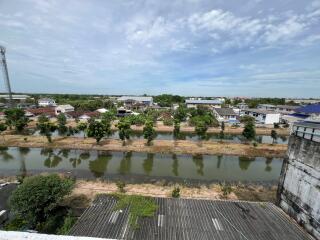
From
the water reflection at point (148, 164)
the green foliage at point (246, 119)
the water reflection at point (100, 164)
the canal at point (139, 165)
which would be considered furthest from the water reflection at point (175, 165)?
the green foliage at point (246, 119)

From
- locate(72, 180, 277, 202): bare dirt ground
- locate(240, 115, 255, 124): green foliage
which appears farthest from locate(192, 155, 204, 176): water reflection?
locate(240, 115, 255, 124): green foliage

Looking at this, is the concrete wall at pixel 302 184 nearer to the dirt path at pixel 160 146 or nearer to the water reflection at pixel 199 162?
the water reflection at pixel 199 162

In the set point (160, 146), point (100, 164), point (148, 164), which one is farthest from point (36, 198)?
point (160, 146)

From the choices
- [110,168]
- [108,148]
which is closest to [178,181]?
[110,168]

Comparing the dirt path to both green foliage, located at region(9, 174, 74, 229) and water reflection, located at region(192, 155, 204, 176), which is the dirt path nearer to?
water reflection, located at region(192, 155, 204, 176)

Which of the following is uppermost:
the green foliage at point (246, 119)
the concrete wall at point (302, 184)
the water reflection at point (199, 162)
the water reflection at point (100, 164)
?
the concrete wall at point (302, 184)

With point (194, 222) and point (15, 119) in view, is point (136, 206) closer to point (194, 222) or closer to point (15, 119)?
point (194, 222)
